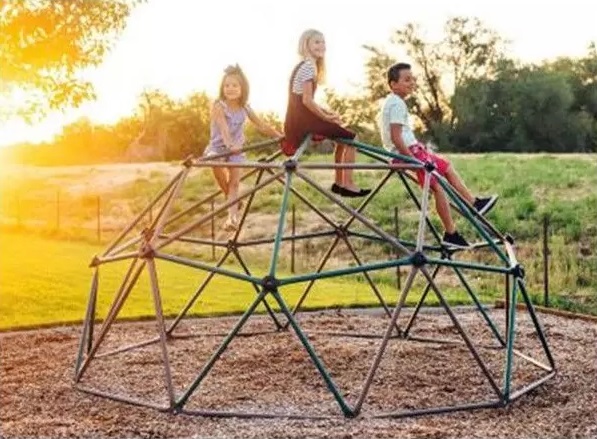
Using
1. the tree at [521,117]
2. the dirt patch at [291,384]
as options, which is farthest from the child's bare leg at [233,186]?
the tree at [521,117]

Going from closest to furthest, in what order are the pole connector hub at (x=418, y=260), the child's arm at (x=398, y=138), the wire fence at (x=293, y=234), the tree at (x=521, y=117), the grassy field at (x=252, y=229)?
the pole connector hub at (x=418, y=260) < the child's arm at (x=398, y=138) < the grassy field at (x=252, y=229) < the wire fence at (x=293, y=234) < the tree at (x=521, y=117)

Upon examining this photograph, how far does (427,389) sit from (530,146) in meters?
41.4

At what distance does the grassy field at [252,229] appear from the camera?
15.9 metres

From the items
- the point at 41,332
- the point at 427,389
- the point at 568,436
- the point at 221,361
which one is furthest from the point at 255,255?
the point at 568,436

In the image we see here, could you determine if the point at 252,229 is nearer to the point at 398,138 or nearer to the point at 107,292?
the point at 107,292

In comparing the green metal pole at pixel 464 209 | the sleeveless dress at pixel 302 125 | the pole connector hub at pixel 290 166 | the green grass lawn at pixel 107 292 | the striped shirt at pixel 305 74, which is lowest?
the green grass lawn at pixel 107 292

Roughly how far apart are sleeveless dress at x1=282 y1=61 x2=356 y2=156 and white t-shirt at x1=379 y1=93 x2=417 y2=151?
17.0 inches

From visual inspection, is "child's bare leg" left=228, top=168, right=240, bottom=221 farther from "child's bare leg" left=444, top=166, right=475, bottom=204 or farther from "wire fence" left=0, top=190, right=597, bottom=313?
"wire fence" left=0, top=190, right=597, bottom=313

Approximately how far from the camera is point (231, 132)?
33.9ft

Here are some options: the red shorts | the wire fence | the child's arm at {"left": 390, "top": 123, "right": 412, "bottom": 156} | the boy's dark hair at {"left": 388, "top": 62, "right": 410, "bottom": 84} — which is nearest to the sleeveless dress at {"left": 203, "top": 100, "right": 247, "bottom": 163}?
the boy's dark hair at {"left": 388, "top": 62, "right": 410, "bottom": 84}

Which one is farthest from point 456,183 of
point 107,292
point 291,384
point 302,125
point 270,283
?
point 107,292

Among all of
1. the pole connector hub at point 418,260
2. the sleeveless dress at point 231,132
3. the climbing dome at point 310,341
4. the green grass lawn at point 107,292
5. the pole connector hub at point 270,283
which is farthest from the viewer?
the green grass lawn at point 107,292

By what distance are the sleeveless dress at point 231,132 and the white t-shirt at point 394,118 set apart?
1.50 meters

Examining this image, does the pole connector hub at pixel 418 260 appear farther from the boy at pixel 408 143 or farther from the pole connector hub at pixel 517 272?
the boy at pixel 408 143
